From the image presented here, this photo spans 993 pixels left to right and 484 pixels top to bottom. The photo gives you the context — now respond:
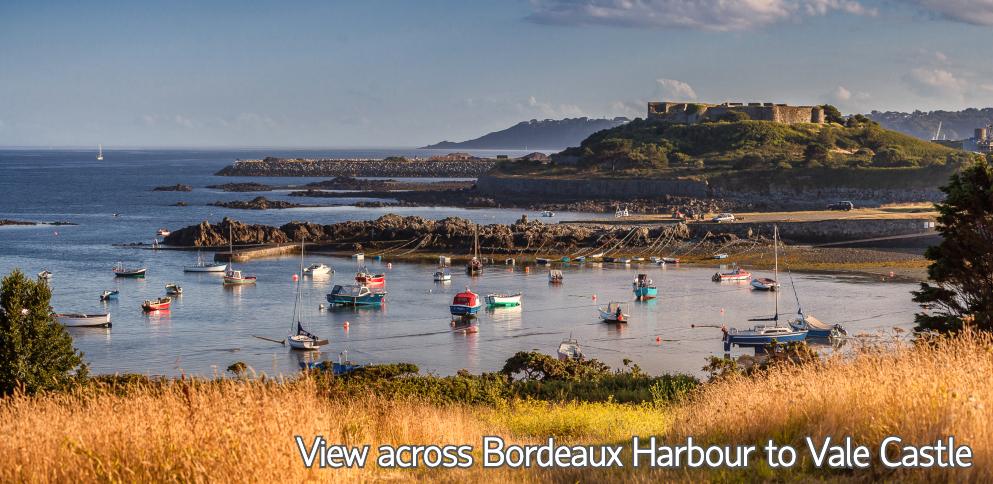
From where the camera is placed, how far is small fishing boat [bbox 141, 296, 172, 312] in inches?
1490

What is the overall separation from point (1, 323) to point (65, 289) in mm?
28129

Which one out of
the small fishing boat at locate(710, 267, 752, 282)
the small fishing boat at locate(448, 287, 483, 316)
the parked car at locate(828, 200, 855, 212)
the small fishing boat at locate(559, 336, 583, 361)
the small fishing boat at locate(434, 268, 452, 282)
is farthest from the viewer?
the parked car at locate(828, 200, 855, 212)

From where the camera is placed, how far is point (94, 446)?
7.15m

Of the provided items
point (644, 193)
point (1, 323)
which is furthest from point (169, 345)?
point (644, 193)

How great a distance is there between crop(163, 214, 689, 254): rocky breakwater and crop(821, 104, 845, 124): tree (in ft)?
253

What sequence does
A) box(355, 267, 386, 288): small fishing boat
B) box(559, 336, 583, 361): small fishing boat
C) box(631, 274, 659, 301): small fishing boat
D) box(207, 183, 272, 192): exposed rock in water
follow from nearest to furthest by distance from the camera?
1. box(559, 336, 583, 361): small fishing boat
2. box(631, 274, 659, 301): small fishing boat
3. box(355, 267, 386, 288): small fishing boat
4. box(207, 183, 272, 192): exposed rock in water

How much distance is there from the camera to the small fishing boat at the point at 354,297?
39.3 m

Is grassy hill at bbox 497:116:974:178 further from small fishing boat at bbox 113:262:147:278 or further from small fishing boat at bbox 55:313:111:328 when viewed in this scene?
small fishing boat at bbox 55:313:111:328

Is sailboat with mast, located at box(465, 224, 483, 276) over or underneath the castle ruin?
underneath

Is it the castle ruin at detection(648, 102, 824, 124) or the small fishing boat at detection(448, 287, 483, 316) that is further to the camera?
the castle ruin at detection(648, 102, 824, 124)

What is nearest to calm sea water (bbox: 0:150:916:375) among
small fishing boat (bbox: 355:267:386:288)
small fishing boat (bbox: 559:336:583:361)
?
small fishing boat (bbox: 355:267:386:288)

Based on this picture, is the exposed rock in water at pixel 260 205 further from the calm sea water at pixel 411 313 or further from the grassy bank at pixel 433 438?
the grassy bank at pixel 433 438

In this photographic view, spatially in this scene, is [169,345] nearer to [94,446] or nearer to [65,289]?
[65,289]

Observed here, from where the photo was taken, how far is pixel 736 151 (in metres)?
109
